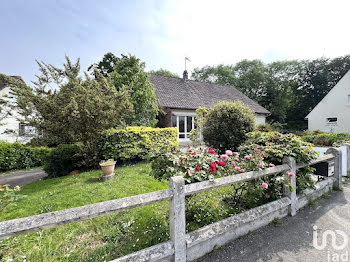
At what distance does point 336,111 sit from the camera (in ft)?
51.6

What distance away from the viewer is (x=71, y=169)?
6.72 metres

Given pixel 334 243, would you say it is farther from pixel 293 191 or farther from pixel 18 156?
pixel 18 156

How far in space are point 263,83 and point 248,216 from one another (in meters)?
32.1

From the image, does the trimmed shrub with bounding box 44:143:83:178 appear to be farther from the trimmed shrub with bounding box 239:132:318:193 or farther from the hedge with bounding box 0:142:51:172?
the trimmed shrub with bounding box 239:132:318:193

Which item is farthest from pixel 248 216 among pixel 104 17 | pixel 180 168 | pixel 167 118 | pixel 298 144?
pixel 167 118

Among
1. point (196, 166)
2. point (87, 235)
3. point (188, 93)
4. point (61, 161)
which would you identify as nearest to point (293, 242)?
point (196, 166)

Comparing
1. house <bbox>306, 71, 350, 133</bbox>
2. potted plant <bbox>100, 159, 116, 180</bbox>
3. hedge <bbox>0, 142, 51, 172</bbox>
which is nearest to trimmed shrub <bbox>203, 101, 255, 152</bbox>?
potted plant <bbox>100, 159, 116, 180</bbox>

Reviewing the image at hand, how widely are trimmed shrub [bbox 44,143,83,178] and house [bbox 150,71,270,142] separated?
7505mm

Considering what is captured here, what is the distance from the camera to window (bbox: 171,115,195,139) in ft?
43.8

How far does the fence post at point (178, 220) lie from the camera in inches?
72.6

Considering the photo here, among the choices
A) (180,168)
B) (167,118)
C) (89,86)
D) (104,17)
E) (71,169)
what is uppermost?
(104,17)

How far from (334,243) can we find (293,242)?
578 millimetres

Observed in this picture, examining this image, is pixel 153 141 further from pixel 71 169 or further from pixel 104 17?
pixel 104 17

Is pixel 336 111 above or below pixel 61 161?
above
